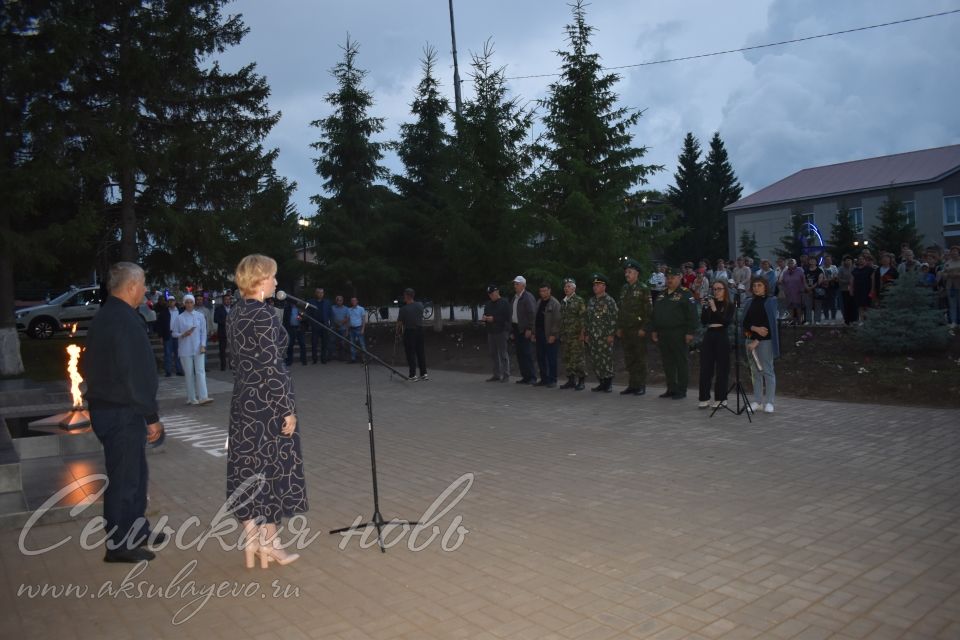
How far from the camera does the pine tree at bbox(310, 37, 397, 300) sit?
84.6 feet

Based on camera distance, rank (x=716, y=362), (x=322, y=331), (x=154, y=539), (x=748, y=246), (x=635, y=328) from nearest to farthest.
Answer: (x=154, y=539) < (x=716, y=362) < (x=635, y=328) < (x=322, y=331) < (x=748, y=246)

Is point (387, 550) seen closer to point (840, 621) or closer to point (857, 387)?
point (840, 621)

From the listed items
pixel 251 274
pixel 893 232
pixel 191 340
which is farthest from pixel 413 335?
pixel 893 232

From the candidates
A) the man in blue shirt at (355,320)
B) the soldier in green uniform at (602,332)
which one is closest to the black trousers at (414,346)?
the man in blue shirt at (355,320)

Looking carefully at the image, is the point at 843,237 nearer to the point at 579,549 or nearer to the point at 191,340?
the point at 191,340

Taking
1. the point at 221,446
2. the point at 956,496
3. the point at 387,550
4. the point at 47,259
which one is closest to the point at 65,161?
the point at 47,259

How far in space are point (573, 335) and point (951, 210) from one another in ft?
149

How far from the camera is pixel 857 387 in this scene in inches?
494

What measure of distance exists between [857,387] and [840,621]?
371 inches

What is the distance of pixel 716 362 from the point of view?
36.6 ft

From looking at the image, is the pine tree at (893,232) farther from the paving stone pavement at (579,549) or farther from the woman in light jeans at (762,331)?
the paving stone pavement at (579,549)

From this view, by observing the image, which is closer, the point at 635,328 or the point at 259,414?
the point at 259,414

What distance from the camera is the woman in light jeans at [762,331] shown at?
10.6 m

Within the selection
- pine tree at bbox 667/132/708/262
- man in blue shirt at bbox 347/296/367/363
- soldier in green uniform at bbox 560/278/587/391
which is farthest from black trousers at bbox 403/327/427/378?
pine tree at bbox 667/132/708/262
